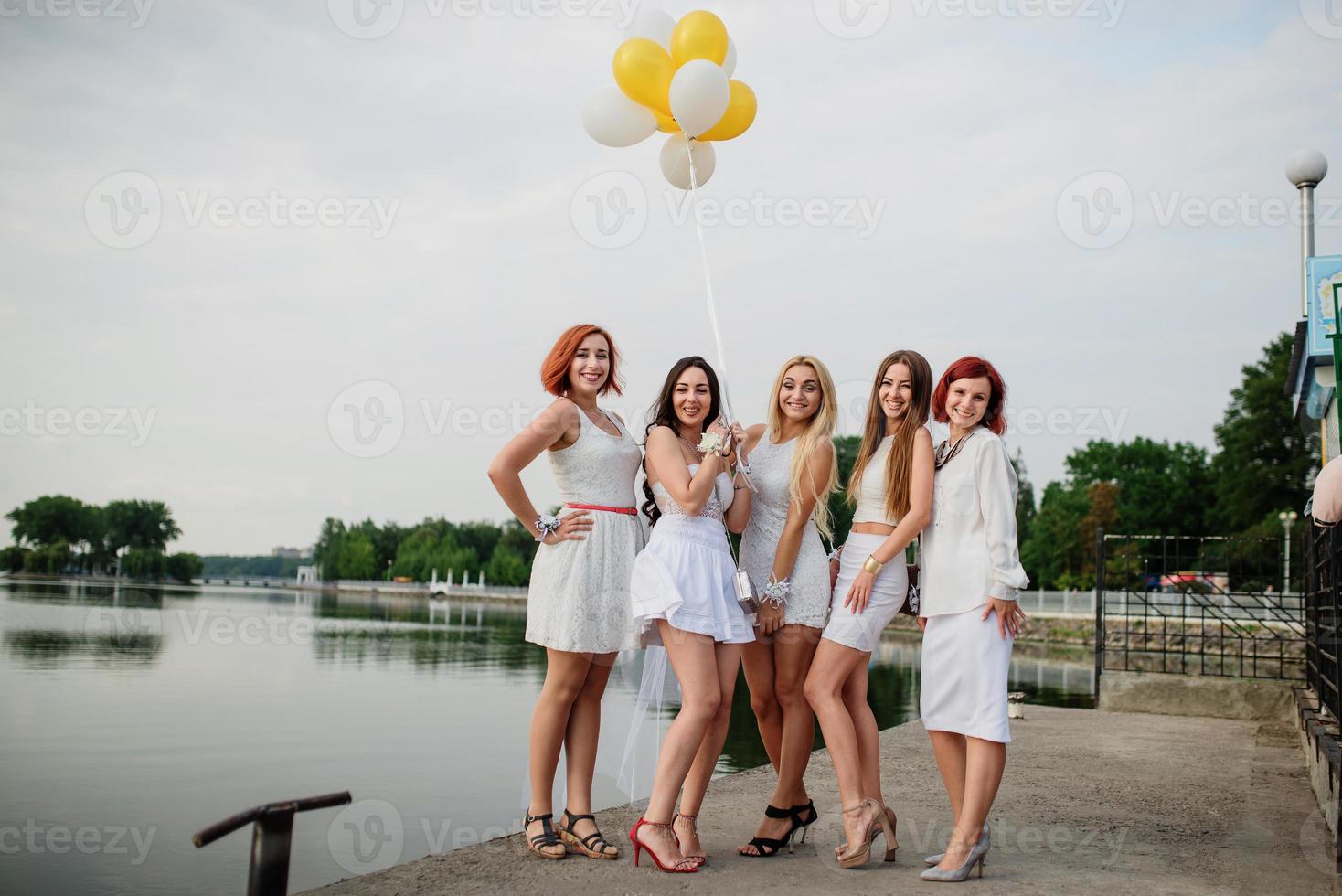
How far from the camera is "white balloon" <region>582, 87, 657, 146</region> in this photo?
510 centimetres

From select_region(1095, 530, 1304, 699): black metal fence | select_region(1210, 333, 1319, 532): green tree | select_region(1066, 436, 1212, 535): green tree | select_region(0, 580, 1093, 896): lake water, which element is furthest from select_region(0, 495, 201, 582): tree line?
select_region(1210, 333, 1319, 532): green tree

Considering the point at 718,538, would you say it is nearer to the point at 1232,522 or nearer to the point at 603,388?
the point at 603,388

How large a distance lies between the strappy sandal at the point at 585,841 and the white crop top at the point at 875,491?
1615 millimetres

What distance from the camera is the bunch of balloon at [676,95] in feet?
15.8

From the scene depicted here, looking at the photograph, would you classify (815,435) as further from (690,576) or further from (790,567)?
(690,576)

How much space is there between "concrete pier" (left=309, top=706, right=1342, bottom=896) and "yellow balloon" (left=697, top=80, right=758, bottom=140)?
137 inches

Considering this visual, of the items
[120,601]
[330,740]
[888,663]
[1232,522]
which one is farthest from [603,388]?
[120,601]

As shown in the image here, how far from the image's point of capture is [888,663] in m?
24.2

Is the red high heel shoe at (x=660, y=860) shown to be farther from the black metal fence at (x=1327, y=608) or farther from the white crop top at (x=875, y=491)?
the black metal fence at (x=1327, y=608)

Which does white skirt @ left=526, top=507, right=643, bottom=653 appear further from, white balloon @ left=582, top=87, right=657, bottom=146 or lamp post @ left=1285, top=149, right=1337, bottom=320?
lamp post @ left=1285, top=149, right=1337, bottom=320

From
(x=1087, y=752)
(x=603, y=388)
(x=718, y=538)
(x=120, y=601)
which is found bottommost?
(x=120, y=601)

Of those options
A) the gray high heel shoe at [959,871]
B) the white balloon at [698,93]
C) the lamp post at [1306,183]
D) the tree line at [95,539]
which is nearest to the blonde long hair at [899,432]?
the gray high heel shoe at [959,871]

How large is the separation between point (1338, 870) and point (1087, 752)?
3.50 meters

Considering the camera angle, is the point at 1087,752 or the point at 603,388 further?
the point at 1087,752
